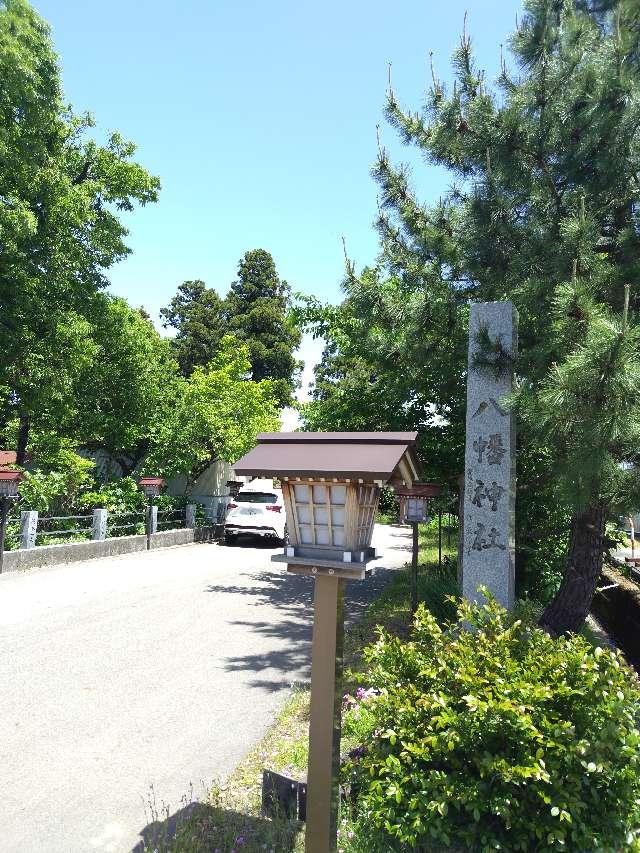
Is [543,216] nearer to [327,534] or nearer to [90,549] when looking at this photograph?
[327,534]

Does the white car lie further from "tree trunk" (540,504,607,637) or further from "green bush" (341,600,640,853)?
"green bush" (341,600,640,853)

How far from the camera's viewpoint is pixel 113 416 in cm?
1747

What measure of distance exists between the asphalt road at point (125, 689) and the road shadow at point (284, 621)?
3cm

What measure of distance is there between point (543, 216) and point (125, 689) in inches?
249

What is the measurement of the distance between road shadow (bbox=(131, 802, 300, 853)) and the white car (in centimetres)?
1296

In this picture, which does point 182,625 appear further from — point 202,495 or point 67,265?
point 202,495

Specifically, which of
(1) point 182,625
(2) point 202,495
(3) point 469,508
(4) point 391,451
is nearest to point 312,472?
(4) point 391,451

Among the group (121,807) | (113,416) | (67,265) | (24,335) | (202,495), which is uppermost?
(67,265)

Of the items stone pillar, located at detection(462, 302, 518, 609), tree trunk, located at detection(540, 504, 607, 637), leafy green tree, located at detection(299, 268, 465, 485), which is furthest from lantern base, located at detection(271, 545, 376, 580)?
tree trunk, located at detection(540, 504, 607, 637)

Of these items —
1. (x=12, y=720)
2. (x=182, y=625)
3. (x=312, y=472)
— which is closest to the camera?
(x=312, y=472)

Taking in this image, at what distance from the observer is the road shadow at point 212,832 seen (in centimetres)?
300

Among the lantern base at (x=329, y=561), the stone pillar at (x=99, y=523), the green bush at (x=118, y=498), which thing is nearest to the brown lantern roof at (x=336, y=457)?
the lantern base at (x=329, y=561)

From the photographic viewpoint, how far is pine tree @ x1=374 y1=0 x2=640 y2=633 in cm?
519

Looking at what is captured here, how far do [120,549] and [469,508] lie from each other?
433 inches
